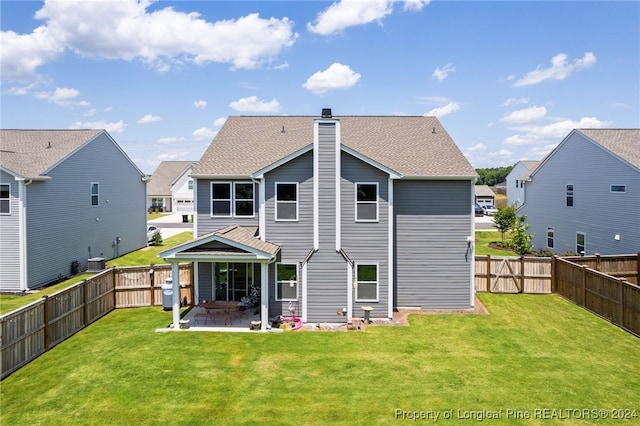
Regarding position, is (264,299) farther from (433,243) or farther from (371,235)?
(433,243)

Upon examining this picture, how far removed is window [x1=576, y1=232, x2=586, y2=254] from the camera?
81.7 feet

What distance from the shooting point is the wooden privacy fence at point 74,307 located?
34.3ft

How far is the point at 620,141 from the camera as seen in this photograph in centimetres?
2389

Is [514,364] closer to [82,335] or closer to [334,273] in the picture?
[334,273]

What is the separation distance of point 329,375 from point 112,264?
1946 cm

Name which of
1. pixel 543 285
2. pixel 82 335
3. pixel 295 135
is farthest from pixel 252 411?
pixel 543 285

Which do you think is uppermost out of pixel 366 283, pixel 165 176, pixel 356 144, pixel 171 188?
pixel 165 176

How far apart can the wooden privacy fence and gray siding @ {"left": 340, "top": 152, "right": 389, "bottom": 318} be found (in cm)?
694

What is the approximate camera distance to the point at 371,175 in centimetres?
1512

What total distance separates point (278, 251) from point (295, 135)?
22.8ft

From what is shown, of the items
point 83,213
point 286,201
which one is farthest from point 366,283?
point 83,213

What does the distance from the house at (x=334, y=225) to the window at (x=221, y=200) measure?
0.13 ft

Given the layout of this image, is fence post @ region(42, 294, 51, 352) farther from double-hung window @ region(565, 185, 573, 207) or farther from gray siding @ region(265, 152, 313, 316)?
double-hung window @ region(565, 185, 573, 207)

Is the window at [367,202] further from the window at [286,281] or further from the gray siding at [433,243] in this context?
the window at [286,281]
